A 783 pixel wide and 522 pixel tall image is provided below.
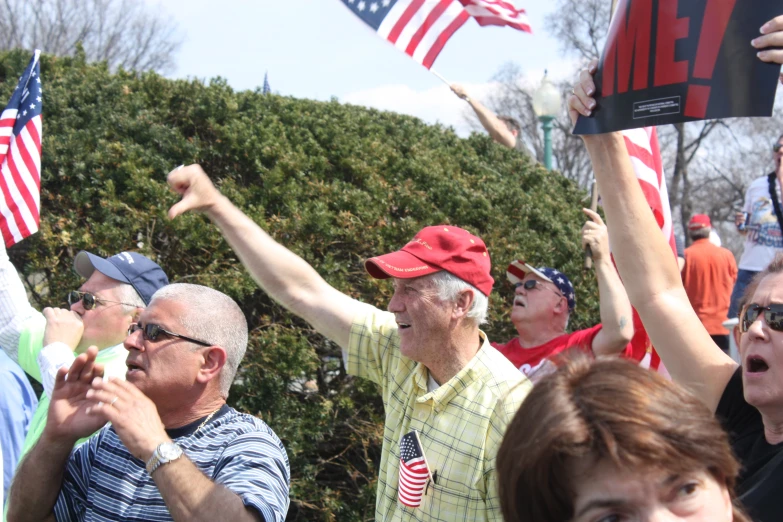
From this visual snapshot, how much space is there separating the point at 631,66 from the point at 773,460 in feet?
4.16

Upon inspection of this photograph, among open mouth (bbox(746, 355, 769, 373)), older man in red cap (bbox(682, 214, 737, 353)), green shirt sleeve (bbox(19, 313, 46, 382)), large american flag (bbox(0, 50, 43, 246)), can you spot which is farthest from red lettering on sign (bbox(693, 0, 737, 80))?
older man in red cap (bbox(682, 214, 737, 353))

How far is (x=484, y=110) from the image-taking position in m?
7.72

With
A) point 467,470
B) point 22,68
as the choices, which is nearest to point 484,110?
point 22,68

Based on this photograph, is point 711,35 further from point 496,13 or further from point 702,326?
point 496,13

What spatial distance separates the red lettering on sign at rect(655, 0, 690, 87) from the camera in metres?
2.71

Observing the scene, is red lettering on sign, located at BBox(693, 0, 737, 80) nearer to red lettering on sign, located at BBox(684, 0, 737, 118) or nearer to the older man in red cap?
red lettering on sign, located at BBox(684, 0, 737, 118)

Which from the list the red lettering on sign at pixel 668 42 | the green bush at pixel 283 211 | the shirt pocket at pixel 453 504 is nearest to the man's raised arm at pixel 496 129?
the green bush at pixel 283 211

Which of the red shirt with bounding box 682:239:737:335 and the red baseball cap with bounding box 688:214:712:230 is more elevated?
the red baseball cap with bounding box 688:214:712:230

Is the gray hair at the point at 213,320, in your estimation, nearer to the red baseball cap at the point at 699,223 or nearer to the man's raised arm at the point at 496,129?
the man's raised arm at the point at 496,129

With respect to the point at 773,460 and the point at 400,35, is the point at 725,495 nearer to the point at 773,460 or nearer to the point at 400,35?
the point at 773,460

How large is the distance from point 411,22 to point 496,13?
63 cm

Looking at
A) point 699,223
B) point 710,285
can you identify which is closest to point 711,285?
point 710,285

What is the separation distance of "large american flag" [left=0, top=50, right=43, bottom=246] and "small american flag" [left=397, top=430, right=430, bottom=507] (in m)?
3.14

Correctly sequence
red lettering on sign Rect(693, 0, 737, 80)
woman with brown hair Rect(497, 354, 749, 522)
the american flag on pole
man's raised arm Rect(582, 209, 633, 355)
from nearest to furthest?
woman with brown hair Rect(497, 354, 749, 522) → red lettering on sign Rect(693, 0, 737, 80) → the american flag on pole → man's raised arm Rect(582, 209, 633, 355)
